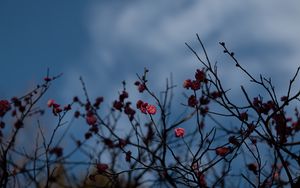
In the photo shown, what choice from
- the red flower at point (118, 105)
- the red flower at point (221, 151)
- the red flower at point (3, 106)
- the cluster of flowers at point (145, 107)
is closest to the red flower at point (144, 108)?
the cluster of flowers at point (145, 107)

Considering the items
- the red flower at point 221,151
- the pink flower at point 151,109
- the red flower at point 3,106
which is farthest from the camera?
the red flower at point 3,106

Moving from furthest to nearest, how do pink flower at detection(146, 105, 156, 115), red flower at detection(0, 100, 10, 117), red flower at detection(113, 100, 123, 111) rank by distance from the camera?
red flower at detection(0, 100, 10, 117) → red flower at detection(113, 100, 123, 111) → pink flower at detection(146, 105, 156, 115)

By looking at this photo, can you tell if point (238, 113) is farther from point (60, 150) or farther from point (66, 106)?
point (60, 150)

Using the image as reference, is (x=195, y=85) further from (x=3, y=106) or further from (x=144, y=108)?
(x=3, y=106)

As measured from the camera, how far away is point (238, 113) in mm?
3895

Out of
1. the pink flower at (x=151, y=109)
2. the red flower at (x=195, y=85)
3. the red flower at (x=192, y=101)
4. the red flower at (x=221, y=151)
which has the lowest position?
the red flower at (x=221, y=151)

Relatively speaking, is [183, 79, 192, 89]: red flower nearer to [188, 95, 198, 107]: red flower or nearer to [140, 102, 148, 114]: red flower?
[188, 95, 198, 107]: red flower

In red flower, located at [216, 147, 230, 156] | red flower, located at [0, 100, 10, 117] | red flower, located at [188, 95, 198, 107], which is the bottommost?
red flower, located at [216, 147, 230, 156]

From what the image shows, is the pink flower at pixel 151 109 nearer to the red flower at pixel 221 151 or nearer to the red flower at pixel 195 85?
the red flower at pixel 195 85

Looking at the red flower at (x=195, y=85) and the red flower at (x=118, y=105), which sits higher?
the red flower at (x=118, y=105)

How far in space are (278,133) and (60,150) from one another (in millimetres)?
4657

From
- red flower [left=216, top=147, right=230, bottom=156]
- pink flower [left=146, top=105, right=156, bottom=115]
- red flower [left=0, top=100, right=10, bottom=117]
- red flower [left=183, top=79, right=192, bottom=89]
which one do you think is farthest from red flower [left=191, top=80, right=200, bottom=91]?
red flower [left=0, top=100, right=10, bottom=117]

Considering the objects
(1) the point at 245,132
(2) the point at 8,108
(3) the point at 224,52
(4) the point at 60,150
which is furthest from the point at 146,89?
(4) the point at 60,150

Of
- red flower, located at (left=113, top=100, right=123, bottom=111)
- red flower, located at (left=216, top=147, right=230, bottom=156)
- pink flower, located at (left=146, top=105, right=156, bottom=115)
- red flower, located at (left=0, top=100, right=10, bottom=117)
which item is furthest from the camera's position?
red flower, located at (left=0, top=100, right=10, bottom=117)
